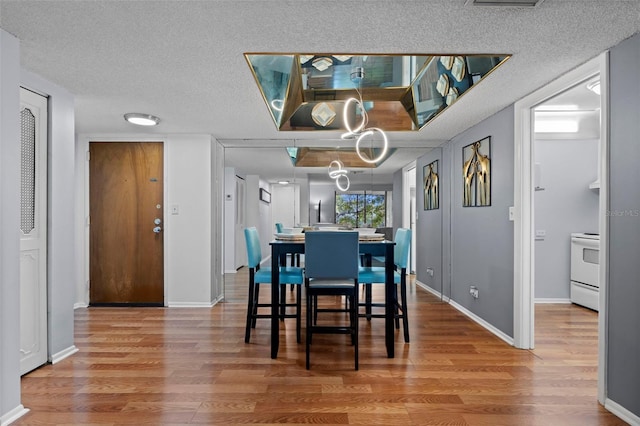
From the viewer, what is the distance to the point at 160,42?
2264 mm

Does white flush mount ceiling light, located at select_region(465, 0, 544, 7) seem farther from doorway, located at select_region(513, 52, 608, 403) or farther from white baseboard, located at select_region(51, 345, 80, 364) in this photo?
white baseboard, located at select_region(51, 345, 80, 364)

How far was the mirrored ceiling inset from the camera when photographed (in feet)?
9.94

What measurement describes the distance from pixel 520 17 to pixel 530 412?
6.82 feet

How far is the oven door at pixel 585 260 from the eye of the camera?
4617 millimetres

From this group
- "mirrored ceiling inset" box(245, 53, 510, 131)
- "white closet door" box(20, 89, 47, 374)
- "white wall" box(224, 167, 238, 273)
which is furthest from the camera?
"white wall" box(224, 167, 238, 273)

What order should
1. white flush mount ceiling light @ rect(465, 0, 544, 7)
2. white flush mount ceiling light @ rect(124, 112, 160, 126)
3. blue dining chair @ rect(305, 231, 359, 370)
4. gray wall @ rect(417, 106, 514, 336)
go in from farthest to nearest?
white flush mount ceiling light @ rect(124, 112, 160, 126) → gray wall @ rect(417, 106, 514, 336) → blue dining chair @ rect(305, 231, 359, 370) → white flush mount ceiling light @ rect(465, 0, 544, 7)

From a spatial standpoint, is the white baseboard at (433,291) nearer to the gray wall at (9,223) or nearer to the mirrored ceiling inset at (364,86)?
the mirrored ceiling inset at (364,86)

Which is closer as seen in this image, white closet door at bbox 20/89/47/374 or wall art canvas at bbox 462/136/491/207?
white closet door at bbox 20/89/47/374

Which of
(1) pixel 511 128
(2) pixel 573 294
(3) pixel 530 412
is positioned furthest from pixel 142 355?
(2) pixel 573 294

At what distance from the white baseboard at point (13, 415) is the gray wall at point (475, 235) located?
346 centimetres

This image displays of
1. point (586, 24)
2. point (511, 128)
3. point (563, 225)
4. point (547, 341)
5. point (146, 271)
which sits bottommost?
point (547, 341)

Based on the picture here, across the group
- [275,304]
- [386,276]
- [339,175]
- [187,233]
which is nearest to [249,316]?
[275,304]

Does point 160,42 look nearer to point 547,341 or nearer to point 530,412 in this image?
point 530,412

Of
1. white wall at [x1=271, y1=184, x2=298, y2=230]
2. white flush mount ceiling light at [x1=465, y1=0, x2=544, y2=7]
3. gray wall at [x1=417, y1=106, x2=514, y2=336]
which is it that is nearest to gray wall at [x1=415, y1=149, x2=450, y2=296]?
gray wall at [x1=417, y1=106, x2=514, y2=336]
